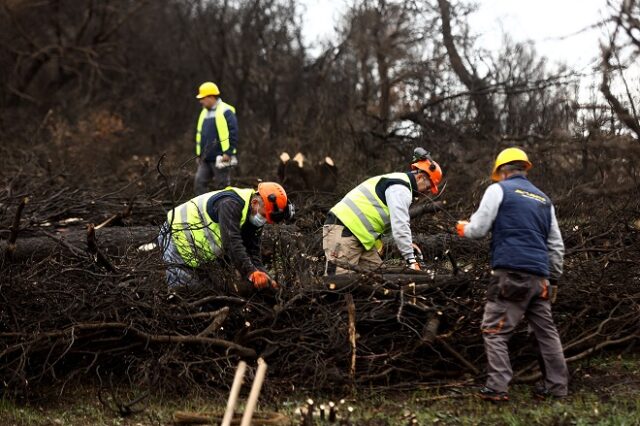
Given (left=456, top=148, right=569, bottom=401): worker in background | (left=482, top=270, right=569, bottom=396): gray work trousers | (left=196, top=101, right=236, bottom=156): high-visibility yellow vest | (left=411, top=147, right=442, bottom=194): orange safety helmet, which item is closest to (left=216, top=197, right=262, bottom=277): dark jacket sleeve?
(left=411, top=147, right=442, bottom=194): orange safety helmet

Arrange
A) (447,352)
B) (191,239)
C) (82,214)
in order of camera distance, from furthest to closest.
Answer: (82,214), (191,239), (447,352)

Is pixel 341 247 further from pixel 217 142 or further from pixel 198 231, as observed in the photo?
pixel 217 142

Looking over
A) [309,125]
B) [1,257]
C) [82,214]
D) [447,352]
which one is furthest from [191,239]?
[309,125]

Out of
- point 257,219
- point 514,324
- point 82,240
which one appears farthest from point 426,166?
point 82,240

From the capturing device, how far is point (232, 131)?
445 inches

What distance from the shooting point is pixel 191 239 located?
21.9 feet

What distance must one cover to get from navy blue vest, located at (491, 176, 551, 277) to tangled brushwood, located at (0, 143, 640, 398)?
74cm

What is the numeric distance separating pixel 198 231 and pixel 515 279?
240 cm

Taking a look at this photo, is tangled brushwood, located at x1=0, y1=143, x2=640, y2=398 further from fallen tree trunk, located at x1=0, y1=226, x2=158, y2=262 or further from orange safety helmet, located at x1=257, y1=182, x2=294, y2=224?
fallen tree trunk, located at x1=0, y1=226, x2=158, y2=262

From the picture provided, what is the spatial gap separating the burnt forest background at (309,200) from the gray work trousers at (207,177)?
39 centimetres

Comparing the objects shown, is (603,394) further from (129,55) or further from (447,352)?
(129,55)

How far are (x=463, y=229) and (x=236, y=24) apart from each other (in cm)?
2012

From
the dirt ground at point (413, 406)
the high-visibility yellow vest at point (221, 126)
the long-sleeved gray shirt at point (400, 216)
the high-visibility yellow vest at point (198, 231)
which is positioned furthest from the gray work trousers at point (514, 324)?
the high-visibility yellow vest at point (221, 126)

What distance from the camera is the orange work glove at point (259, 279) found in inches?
248
